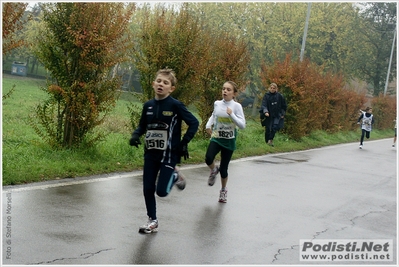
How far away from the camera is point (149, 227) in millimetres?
6895

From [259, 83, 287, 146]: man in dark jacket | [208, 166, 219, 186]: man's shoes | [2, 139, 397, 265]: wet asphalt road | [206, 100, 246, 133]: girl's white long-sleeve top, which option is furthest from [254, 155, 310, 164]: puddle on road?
[206, 100, 246, 133]: girl's white long-sleeve top

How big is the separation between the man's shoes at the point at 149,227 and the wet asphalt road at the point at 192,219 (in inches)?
3.4

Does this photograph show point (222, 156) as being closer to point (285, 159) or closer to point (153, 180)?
point (153, 180)

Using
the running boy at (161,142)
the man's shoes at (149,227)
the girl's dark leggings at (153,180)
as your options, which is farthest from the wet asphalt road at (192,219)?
the running boy at (161,142)

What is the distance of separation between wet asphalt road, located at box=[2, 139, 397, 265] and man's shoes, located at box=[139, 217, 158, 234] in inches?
3.4

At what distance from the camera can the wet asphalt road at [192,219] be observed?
6.03 meters

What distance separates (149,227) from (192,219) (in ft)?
3.56

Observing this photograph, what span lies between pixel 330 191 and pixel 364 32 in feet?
145

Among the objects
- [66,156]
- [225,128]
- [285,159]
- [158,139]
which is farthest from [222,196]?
[285,159]

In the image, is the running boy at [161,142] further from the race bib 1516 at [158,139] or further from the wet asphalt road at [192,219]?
the wet asphalt road at [192,219]

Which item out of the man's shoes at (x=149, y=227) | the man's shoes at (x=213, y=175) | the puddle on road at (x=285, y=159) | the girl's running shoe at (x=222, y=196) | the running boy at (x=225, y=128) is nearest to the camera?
the man's shoes at (x=149, y=227)

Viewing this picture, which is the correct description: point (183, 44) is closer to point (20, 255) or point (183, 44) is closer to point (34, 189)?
point (34, 189)

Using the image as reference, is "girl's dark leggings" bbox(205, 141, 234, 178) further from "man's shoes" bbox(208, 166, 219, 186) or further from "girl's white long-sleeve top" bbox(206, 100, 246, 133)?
"girl's white long-sleeve top" bbox(206, 100, 246, 133)

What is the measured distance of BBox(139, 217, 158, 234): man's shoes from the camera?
270 inches
